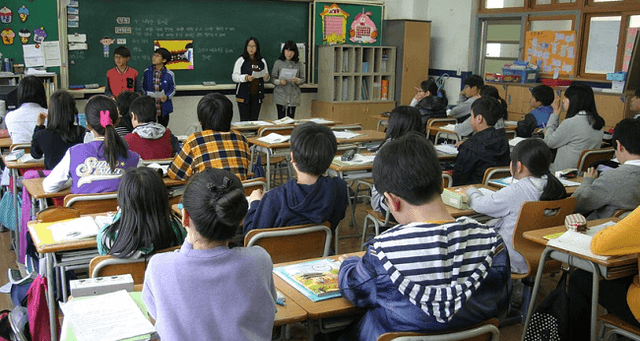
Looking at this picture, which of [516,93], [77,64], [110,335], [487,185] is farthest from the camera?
[516,93]

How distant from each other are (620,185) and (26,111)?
14.0 feet

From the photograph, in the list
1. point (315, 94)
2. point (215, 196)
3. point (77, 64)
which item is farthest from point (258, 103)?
point (215, 196)

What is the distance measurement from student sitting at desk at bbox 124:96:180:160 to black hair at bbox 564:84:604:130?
348cm

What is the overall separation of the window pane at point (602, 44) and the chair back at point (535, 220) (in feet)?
18.0

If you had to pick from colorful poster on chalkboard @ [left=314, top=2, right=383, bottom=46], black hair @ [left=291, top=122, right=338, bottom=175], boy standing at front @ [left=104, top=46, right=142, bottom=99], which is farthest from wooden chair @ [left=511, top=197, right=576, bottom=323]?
colorful poster on chalkboard @ [left=314, top=2, right=383, bottom=46]

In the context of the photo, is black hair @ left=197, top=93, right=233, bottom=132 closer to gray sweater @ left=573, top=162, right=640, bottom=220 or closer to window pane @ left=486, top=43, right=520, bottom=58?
gray sweater @ left=573, top=162, right=640, bottom=220

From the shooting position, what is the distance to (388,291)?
1.78m

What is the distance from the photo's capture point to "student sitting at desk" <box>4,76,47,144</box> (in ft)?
15.7

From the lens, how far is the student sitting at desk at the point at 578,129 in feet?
17.4

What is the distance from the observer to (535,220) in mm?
3104

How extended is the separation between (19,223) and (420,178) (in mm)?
3547

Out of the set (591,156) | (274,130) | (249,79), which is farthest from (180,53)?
(591,156)

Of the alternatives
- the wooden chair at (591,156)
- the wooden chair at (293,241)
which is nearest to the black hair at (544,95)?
the wooden chair at (591,156)

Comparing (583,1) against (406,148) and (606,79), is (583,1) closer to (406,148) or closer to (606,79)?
(606,79)
